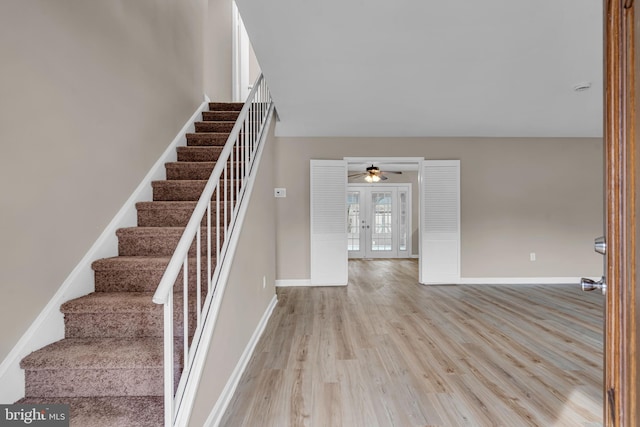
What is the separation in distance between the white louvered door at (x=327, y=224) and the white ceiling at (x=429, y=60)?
88 cm

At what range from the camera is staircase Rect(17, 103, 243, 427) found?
1.46 metres

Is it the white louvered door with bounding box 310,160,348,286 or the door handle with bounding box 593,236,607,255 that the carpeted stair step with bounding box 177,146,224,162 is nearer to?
the white louvered door with bounding box 310,160,348,286

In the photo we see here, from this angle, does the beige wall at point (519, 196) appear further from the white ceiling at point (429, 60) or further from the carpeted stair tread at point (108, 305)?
the carpeted stair tread at point (108, 305)

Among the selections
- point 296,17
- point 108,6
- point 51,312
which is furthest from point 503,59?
point 51,312

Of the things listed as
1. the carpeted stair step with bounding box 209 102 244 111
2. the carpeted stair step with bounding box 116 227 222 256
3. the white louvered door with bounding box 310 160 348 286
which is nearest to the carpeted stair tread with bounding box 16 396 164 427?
the carpeted stair step with bounding box 116 227 222 256

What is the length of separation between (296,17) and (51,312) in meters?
2.28

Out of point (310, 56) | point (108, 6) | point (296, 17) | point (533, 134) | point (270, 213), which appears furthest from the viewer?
point (533, 134)

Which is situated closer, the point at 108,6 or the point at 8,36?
the point at 8,36

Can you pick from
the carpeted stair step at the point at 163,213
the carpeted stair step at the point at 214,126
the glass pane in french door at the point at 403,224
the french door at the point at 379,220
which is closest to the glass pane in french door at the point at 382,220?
the french door at the point at 379,220

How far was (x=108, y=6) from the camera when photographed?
Answer: 2.30m

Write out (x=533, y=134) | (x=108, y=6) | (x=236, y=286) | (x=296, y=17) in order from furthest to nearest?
(x=533, y=134)
(x=108, y=6)
(x=236, y=286)
(x=296, y=17)

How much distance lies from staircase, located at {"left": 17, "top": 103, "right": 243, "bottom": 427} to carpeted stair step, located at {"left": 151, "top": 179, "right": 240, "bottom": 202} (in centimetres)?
25

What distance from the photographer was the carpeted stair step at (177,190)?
2.74 metres

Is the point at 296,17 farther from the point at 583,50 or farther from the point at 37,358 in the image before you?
the point at 37,358
